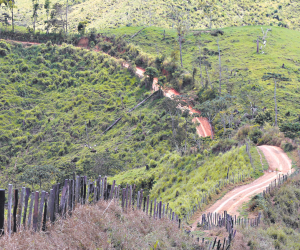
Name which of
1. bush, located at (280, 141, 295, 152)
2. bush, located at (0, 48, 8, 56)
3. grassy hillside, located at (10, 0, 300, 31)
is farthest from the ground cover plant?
grassy hillside, located at (10, 0, 300, 31)

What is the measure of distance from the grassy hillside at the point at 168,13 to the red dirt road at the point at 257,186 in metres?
56.7

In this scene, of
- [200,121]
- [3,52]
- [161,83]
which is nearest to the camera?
[200,121]

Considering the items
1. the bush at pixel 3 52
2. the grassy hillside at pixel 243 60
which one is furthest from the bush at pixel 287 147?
the bush at pixel 3 52

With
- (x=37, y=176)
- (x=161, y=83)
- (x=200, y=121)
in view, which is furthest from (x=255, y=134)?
(x=37, y=176)

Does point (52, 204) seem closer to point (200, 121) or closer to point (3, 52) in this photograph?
point (200, 121)

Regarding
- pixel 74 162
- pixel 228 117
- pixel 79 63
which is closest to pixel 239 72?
pixel 228 117

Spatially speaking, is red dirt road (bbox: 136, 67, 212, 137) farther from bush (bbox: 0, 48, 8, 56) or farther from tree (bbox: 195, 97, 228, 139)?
bush (bbox: 0, 48, 8, 56)

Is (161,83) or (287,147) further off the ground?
(161,83)

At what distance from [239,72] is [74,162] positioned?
105ft

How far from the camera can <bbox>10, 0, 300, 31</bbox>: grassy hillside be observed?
7288cm

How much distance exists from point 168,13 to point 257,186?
69765mm

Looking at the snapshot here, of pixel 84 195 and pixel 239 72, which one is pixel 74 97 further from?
pixel 84 195

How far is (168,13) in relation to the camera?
76.5 meters

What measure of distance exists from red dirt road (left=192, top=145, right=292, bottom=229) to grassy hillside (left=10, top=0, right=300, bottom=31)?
56692mm
